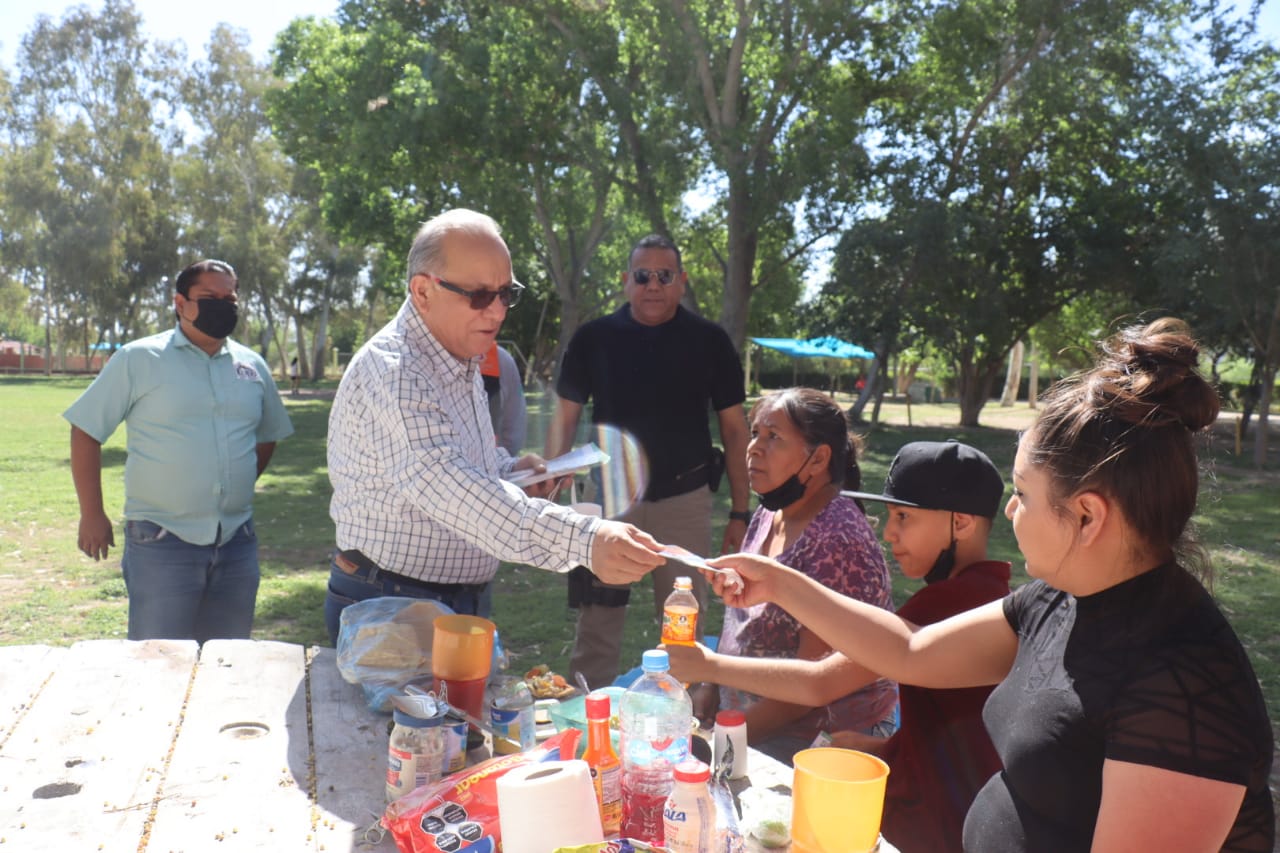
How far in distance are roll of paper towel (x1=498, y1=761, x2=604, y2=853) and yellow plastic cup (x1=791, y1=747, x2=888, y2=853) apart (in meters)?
0.39

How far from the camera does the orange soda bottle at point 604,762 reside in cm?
190

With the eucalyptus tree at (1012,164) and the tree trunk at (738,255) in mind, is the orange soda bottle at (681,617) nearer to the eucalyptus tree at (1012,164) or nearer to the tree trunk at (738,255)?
the tree trunk at (738,255)

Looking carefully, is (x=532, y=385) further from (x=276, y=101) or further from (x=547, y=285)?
(x=276, y=101)

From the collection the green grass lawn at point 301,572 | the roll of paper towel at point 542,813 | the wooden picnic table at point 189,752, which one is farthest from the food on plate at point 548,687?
the green grass lawn at point 301,572

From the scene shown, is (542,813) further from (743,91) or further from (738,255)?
(743,91)

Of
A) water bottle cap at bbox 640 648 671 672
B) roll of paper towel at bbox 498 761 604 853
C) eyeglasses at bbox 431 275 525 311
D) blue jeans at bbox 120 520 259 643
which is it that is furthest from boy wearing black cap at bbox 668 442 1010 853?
blue jeans at bbox 120 520 259 643

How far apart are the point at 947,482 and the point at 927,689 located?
0.56 m

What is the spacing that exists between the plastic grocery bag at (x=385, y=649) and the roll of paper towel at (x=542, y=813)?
963mm

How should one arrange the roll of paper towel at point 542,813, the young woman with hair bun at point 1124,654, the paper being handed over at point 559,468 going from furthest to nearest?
1. the paper being handed over at point 559,468
2. the roll of paper towel at point 542,813
3. the young woman with hair bun at point 1124,654

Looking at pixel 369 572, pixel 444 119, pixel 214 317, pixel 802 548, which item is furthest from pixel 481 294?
pixel 444 119

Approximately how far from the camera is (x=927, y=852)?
235cm

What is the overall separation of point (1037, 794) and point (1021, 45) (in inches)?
749

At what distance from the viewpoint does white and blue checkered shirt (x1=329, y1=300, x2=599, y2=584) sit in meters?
2.38

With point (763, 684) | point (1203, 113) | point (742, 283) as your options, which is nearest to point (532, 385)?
point (742, 283)
